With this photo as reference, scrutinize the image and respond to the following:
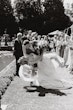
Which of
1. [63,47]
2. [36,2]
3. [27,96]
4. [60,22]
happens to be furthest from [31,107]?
[36,2]

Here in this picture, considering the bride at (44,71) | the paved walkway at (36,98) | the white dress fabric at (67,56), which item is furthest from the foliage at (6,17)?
the paved walkway at (36,98)

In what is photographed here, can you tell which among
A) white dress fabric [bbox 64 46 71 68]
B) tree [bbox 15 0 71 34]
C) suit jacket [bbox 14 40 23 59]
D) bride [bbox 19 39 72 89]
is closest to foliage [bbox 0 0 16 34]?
tree [bbox 15 0 71 34]

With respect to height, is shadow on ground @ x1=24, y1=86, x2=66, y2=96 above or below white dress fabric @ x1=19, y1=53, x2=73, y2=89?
below

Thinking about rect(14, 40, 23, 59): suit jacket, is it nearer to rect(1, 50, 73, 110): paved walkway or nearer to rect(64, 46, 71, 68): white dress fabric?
rect(64, 46, 71, 68): white dress fabric

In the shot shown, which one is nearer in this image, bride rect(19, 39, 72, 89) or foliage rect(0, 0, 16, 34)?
bride rect(19, 39, 72, 89)

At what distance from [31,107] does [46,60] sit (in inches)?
128

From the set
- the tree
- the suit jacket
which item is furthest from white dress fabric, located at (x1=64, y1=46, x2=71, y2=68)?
the tree

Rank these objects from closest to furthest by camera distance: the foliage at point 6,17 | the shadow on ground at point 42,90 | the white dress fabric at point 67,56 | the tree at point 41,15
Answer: the shadow on ground at point 42,90 → the white dress fabric at point 67,56 → the foliage at point 6,17 → the tree at point 41,15

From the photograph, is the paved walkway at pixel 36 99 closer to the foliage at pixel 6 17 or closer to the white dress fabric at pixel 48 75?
the white dress fabric at pixel 48 75

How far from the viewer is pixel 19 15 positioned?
82.5 metres

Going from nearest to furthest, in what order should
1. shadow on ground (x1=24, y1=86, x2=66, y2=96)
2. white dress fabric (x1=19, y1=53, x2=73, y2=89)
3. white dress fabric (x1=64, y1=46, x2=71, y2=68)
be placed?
shadow on ground (x1=24, y1=86, x2=66, y2=96) < white dress fabric (x1=19, y1=53, x2=73, y2=89) < white dress fabric (x1=64, y1=46, x2=71, y2=68)

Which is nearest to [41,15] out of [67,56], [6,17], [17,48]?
[6,17]

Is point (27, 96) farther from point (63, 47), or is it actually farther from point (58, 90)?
point (63, 47)

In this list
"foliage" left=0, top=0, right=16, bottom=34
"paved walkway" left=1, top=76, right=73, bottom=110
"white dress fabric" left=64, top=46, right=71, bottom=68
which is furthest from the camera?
"foliage" left=0, top=0, right=16, bottom=34
